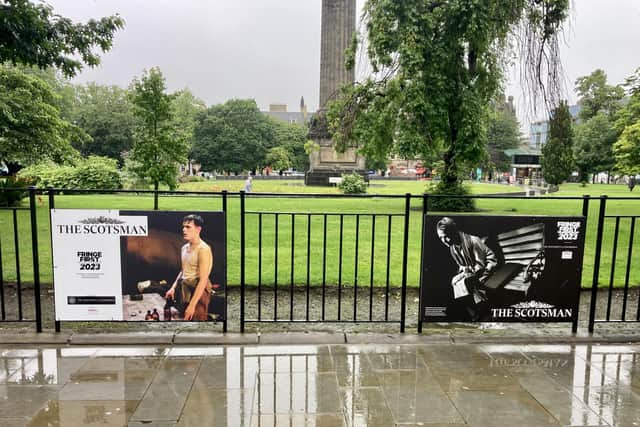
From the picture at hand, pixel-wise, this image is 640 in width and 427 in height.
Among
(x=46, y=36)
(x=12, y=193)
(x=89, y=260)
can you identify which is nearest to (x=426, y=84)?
(x=46, y=36)

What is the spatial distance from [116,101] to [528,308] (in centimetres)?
7468

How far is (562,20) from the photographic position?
38.0 ft

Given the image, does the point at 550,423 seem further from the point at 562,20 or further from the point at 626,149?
the point at 626,149

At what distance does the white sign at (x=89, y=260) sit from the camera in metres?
5.36

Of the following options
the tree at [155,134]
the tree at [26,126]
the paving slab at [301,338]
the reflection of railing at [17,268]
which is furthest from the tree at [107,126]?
the paving slab at [301,338]

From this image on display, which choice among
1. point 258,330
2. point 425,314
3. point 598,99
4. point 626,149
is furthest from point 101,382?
point 598,99

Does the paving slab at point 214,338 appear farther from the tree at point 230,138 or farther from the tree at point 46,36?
the tree at point 230,138

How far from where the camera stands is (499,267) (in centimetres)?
567

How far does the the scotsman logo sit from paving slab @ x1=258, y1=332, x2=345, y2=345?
1883 millimetres

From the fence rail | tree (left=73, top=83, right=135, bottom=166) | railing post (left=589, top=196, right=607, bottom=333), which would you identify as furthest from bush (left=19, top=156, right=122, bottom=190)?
tree (left=73, top=83, right=135, bottom=166)

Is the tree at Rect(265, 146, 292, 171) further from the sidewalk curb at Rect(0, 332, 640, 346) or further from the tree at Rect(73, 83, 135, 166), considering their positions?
the sidewalk curb at Rect(0, 332, 640, 346)

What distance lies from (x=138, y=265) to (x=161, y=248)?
342mm

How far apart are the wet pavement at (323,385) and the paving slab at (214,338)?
14cm

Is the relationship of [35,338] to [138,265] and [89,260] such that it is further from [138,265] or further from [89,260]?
[138,265]
